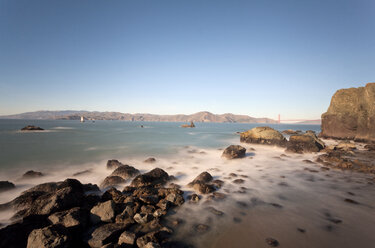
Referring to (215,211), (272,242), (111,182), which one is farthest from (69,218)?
(272,242)

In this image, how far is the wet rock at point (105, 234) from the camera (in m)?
3.15

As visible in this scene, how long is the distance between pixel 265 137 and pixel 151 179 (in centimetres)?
1615

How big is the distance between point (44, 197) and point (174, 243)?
12.5 ft

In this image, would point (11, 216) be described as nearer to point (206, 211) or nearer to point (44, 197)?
point (44, 197)

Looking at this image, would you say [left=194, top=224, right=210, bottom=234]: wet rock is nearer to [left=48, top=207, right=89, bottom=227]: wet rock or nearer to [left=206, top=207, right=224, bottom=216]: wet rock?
[left=206, top=207, right=224, bottom=216]: wet rock

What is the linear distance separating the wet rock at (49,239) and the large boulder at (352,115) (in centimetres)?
3031

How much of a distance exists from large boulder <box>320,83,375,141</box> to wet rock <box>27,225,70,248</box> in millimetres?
30311

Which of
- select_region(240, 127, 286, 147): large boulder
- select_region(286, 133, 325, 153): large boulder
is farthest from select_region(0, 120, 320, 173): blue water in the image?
select_region(286, 133, 325, 153): large boulder

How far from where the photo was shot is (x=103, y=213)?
12.7 ft

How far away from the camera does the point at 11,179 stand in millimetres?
7504

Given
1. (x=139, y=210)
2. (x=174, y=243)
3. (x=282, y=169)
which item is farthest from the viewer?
(x=282, y=169)

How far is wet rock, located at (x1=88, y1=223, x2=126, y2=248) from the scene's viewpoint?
10.3 ft

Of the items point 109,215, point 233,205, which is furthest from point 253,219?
point 109,215

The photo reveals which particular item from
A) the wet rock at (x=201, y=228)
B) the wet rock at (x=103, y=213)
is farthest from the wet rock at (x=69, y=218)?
the wet rock at (x=201, y=228)
